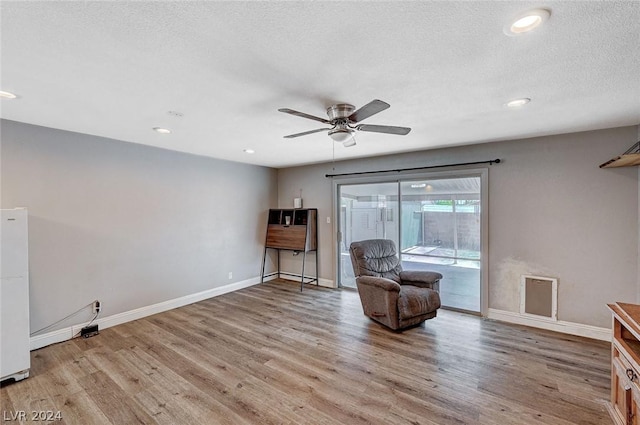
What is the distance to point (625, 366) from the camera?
178 centimetres

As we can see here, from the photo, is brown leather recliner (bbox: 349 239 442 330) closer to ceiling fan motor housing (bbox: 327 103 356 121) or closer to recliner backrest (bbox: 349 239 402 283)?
recliner backrest (bbox: 349 239 402 283)

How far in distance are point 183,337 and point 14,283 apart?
1624 mm

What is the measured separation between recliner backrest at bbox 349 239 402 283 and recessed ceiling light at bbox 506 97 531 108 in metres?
2.39

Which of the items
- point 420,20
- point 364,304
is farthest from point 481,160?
point 420,20

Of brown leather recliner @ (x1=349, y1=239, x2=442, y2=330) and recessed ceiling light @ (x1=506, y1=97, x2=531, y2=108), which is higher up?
recessed ceiling light @ (x1=506, y1=97, x2=531, y2=108)

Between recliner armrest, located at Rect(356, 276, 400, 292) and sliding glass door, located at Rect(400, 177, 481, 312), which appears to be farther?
sliding glass door, located at Rect(400, 177, 481, 312)

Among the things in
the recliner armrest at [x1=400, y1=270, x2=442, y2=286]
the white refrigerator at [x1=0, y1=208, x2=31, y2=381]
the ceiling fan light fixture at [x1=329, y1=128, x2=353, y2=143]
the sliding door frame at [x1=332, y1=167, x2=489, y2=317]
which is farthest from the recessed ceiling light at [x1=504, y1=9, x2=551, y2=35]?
the white refrigerator at [x1=0, y1=208, x2=31, y2=381]

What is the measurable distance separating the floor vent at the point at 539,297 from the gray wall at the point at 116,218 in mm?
4542

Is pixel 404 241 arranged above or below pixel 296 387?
above

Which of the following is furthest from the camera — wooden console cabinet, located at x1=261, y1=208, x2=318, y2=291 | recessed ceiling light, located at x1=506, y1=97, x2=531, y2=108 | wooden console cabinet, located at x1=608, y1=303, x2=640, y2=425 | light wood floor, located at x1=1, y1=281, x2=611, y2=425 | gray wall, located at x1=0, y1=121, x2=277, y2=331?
wooden console cabinet, located at x1=261, y1=208, x2=318, y2=291

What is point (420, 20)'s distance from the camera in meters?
1.35

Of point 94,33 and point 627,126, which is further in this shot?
point 627,126

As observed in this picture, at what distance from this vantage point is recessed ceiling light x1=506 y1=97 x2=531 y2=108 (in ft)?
7.67

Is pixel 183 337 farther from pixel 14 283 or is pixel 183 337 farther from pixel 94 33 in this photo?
pixel 94 33
